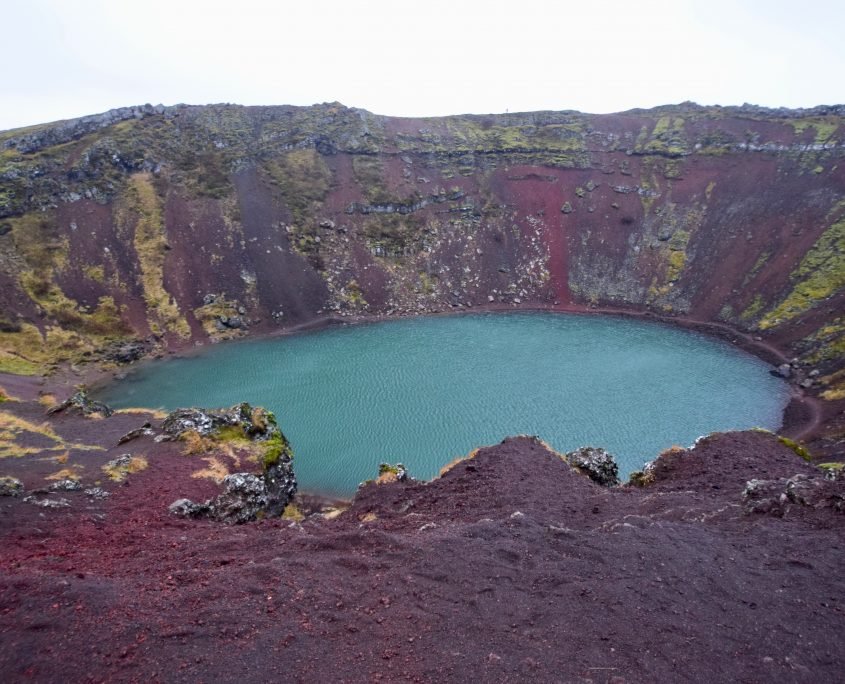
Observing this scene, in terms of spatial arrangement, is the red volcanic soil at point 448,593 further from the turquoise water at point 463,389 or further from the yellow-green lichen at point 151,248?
the yellow-green lichen at point 151,248

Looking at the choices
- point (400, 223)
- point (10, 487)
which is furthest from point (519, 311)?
point (10, 487)

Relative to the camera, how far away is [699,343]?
220 ft

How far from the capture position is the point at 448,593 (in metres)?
14.8

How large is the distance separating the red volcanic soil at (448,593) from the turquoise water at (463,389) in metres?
18.7

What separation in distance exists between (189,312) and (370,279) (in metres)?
27.4

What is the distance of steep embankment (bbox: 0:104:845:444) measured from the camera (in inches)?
2645

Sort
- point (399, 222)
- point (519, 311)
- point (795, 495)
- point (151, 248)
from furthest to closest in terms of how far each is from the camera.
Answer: point (399, 222) < point (519, 311) < point (151, 248) < point (795, 495)

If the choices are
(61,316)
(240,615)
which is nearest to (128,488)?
(240,615)

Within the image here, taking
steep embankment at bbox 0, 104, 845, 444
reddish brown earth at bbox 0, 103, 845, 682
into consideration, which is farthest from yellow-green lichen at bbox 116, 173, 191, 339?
reddish brown earth at bbox 0, 103, 845, 682

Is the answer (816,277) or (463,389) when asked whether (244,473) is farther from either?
(816,277)

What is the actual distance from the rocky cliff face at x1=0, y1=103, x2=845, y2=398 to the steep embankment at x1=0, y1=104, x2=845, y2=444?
0.31 m

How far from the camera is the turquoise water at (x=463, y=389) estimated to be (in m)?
42.8

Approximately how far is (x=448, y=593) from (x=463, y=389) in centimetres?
3862

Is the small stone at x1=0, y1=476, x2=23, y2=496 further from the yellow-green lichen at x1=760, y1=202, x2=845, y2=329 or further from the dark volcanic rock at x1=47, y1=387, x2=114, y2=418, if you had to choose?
the yellow-green lichen at x1=760, y1=202, x2=845, y2=329
